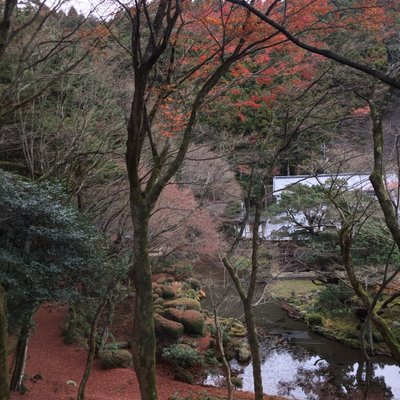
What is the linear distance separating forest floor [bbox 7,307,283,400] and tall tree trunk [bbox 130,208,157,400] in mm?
4378

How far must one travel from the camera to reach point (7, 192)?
6379 mm

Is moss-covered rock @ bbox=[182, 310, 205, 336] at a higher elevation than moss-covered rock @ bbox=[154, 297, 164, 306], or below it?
below

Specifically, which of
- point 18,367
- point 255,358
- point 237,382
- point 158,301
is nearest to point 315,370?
point 237,382

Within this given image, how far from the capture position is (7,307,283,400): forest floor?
8883 mm

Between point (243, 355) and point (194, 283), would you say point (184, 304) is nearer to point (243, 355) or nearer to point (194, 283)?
point (243, 355)

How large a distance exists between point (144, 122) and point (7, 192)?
2635mm

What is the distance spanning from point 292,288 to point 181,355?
33.0 ft

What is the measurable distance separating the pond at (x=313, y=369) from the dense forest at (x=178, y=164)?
487 millimetres

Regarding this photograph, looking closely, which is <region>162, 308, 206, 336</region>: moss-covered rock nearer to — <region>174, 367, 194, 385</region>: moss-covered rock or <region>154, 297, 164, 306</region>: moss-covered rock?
<region>154, 297, 164, 306</region>: moss-covered rock

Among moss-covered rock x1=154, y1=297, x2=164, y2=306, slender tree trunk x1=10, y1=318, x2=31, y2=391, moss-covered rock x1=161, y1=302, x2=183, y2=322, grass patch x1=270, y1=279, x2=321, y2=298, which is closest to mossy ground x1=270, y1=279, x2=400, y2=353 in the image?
grass patch x1=270, y1=279, x2=321, y2=298

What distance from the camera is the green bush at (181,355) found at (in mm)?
11602

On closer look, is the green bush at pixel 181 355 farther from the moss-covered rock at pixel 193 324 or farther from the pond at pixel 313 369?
the moss-covered rock at pixel 193 324

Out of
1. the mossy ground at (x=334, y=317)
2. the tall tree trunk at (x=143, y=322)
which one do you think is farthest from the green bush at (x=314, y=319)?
the tall tree trunk at (x=143, y=322)

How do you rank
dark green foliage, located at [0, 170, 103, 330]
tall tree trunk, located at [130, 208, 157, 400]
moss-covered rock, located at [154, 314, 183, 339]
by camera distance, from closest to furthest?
tall tree trunk, located at [130, 208, 157, 400]
dark green foliage, located at [0, 170, 103, 330]
moss-covered rock, located at [154, 314, 183, 339]
